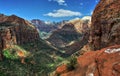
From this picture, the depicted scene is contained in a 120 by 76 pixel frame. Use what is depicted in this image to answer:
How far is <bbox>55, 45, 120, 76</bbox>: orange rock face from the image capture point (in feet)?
107

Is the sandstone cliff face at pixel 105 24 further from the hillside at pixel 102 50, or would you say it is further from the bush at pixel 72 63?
the bush at pixel 72 63

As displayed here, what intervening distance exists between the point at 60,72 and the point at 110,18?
45582mm

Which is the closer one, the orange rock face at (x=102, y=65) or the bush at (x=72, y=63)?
the orange rock face at (x=102, y=65)

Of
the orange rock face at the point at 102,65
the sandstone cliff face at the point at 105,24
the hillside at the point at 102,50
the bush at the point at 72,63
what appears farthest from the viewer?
the sandstone cliff face at the point at 105,24

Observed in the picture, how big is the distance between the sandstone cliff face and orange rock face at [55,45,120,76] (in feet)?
107

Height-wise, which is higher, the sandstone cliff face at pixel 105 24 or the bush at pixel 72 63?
the sandstone cliff face at pixel 105 24

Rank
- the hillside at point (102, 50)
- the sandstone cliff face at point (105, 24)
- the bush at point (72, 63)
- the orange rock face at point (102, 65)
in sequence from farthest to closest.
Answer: the sandstone cliff face at point (105, 24), the bush at point (72, 63), the hillside at point (102, 50), the orange rock face at point (102, 65)

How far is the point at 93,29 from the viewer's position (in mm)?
94438

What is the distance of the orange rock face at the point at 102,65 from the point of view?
1280 inches

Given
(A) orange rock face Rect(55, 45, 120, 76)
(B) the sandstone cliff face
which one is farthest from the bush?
(B) the sandstone cliff face

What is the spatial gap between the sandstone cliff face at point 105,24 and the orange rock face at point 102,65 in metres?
32.7

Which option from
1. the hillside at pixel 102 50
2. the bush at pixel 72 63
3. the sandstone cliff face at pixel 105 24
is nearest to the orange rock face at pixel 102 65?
the hillside at pixel 102 50

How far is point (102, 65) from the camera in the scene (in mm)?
34875

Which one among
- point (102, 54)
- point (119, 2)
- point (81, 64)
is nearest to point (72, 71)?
point (81, 64)
